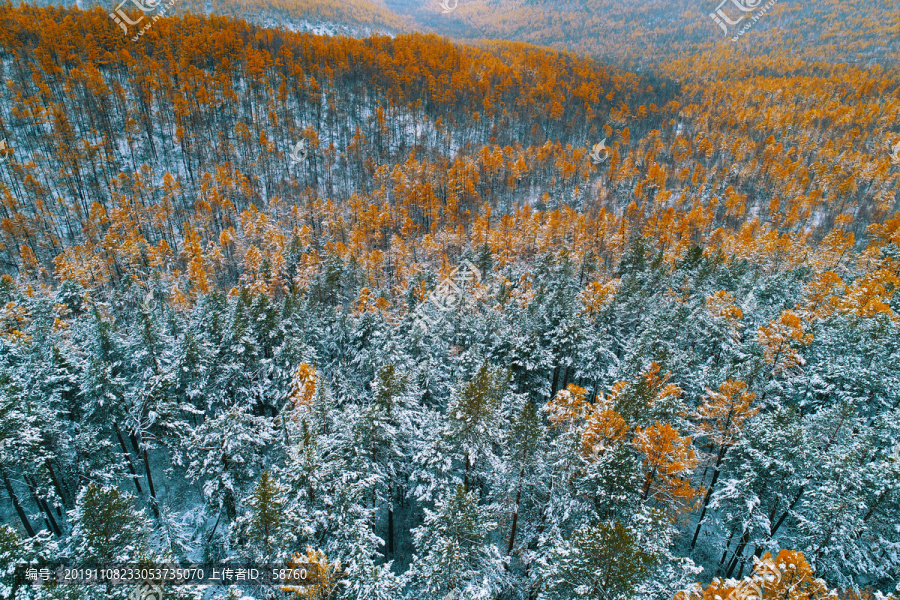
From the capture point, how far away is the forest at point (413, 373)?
15.4 metres

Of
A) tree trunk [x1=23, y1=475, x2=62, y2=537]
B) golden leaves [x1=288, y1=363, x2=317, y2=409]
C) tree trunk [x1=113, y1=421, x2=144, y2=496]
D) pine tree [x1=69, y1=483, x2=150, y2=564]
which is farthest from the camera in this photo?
tree trunk [x1=113, y1=421, x2=144, y2=496]

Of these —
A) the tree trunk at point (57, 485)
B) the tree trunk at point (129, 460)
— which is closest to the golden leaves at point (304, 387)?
the tree trunk at point (129, 460)

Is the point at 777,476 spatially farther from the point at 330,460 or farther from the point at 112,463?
the point at 112,463

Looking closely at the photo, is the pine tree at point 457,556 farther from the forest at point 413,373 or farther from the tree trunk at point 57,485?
the tree trunk at point 57,485

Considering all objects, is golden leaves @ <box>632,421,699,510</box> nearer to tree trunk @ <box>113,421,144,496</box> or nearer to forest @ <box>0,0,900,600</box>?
forest @ <box>0,0,900,600</box>

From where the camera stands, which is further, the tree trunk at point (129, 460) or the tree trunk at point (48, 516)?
the tree trunk at point (129, 460)

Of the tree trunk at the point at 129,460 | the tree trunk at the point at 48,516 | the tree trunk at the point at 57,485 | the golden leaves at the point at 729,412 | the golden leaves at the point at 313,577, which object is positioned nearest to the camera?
the golden leaves at the point at 313,577

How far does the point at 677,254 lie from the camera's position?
50.4 meters

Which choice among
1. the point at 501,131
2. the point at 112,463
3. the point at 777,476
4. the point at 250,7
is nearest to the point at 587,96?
the point at 501,131

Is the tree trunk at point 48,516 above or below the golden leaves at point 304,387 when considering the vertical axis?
below

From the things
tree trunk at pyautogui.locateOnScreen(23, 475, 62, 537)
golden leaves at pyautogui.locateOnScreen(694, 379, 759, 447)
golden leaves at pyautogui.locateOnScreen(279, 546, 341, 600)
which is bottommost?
tree trunk at pyautogui.locateOnScreen(23, 475, 62, 537)

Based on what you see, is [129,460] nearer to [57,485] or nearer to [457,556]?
[57,485]

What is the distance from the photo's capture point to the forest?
15.4 meters

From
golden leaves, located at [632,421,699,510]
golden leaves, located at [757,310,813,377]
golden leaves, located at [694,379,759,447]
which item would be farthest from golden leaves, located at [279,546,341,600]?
golden leaves, located at [757,310,813,377]
